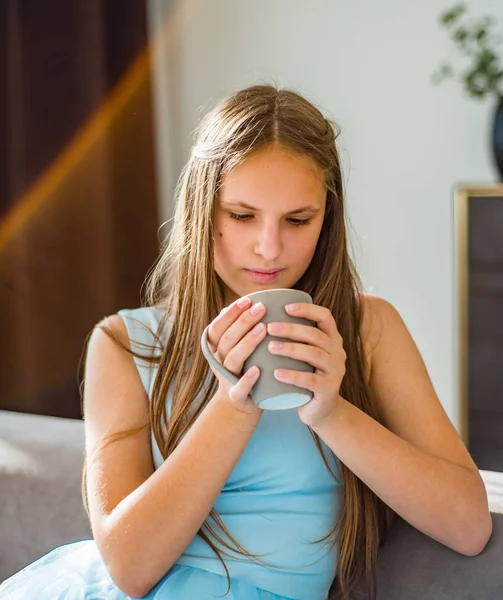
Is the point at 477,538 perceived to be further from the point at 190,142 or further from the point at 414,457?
the point at 190,142

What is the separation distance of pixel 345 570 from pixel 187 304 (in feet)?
1.33

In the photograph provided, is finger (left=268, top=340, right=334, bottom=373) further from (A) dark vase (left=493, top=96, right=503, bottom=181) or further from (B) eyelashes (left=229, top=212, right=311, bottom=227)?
(A) dark vase (left=493, top=96, right=503, bottom=181)

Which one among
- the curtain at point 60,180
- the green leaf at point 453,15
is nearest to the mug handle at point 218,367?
the curtain at point 60,180

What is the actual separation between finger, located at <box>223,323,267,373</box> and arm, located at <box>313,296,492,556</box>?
14cm

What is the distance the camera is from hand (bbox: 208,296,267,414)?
84cm

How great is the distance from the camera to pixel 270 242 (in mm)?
991

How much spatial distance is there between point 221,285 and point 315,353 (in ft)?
1.15

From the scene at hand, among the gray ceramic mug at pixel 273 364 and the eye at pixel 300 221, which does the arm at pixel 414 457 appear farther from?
the eye at pixel 300 221

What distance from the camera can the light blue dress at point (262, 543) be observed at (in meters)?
1.02

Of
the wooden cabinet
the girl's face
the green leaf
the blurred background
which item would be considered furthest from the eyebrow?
the green leaf

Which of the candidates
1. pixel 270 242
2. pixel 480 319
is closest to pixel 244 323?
pixel 270 242

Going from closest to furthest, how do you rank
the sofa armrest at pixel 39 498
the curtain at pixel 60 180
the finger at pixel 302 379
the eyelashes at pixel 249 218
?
1. the finger at pixel 302 379
2. the eyelashes at pixel 249 218
3. the sofa armrest at pixel 39 498
4. the curtain at pixel 60 180

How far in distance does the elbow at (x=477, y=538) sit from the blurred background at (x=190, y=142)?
1633 mm

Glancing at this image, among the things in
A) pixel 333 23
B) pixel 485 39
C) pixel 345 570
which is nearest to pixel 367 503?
pixel 345 570
